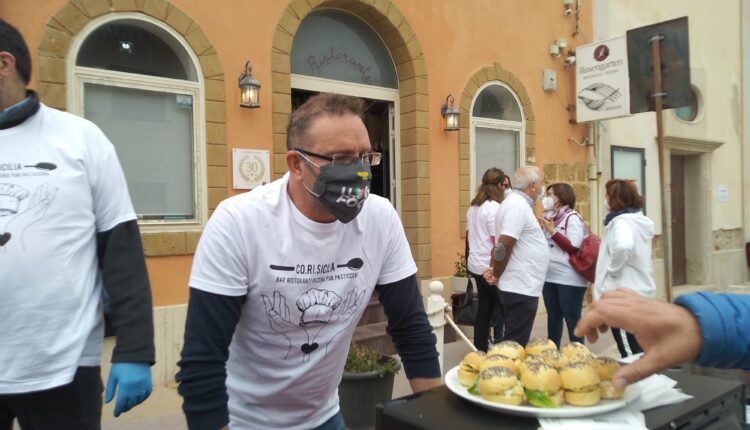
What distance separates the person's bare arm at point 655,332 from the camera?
3.96 feet

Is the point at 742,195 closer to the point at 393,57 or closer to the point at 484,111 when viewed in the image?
the point at 484,111

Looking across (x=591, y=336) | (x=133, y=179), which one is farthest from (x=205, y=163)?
(x=591, y=336)

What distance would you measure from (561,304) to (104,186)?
443cm

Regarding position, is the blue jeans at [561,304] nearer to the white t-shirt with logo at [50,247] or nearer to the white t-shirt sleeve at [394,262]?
the white t-shirt sleeve at [394,262]

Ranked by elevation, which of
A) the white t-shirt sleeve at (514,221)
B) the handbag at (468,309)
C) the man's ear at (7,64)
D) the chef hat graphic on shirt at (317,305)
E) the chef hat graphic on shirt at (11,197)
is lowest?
the handbag at (468,309)

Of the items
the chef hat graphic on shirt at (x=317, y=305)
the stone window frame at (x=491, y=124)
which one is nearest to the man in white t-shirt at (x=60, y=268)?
the chef hat graphic on shirt at (x=317, y=305)

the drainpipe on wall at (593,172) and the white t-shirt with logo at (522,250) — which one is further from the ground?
the drainpipe on wall at (593,172)

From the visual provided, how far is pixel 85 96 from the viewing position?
5.15 metres

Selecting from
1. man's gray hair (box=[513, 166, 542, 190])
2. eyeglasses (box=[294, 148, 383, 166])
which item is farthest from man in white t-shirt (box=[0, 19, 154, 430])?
man's gray hair (box=[513, 166, 542, 190])

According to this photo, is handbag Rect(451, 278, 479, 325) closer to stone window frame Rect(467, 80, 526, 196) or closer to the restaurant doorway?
the restaurant doorway

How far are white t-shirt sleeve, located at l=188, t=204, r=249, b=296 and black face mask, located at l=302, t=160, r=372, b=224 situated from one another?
30 cm

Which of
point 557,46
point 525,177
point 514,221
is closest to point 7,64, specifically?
point 514,221

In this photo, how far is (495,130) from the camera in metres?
8.37

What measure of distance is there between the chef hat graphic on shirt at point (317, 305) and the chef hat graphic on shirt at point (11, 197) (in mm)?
987
